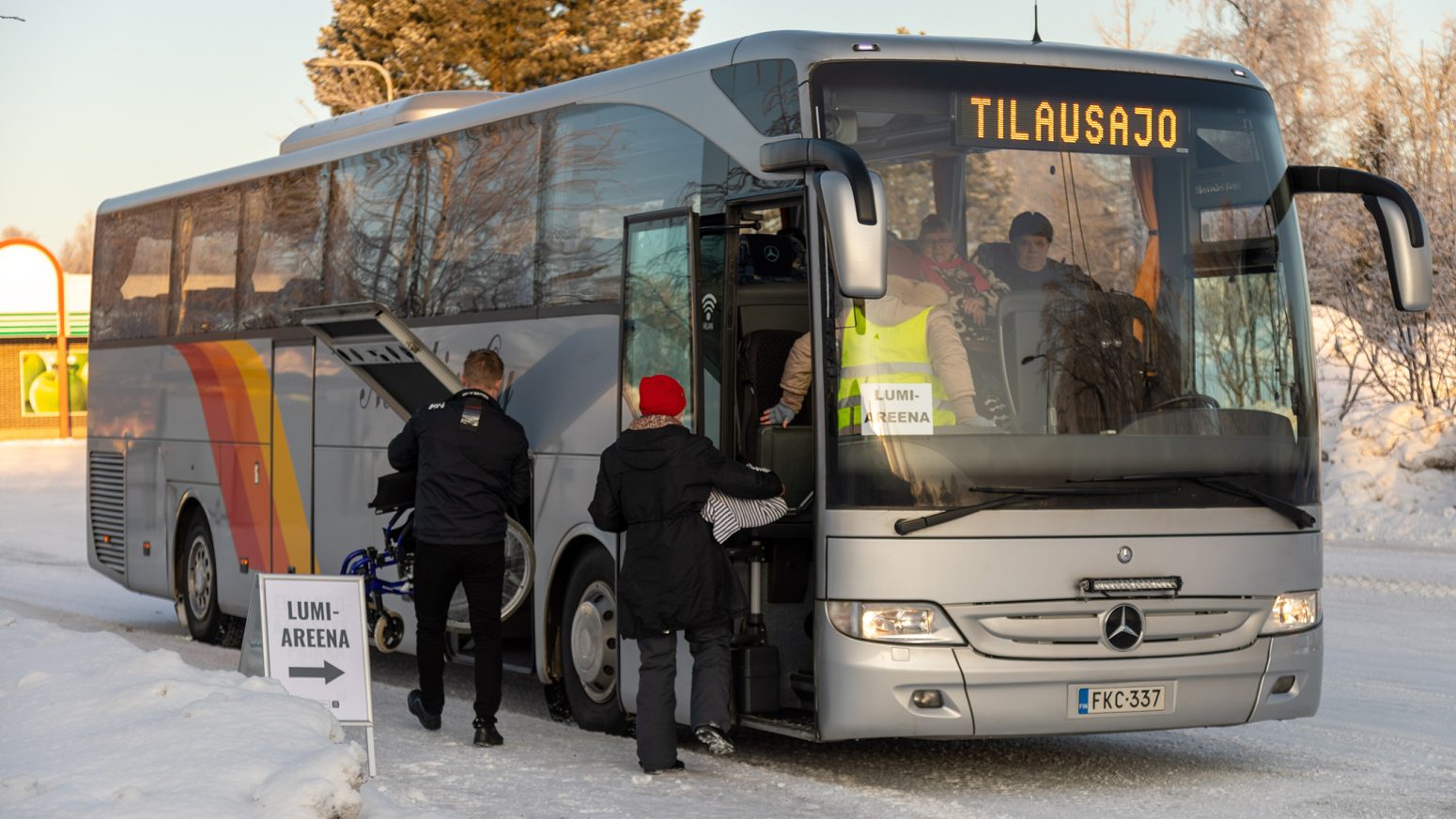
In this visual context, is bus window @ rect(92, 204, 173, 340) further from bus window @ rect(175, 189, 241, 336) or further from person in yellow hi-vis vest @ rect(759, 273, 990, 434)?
person in yellow hi-vis vest @ rect(759, 273, 990, 434)

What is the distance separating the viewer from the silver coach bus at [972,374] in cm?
873

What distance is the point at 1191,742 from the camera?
1048 cm

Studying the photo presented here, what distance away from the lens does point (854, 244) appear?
26.5 feet

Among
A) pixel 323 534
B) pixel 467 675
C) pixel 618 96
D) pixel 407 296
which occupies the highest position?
pixel 618 96

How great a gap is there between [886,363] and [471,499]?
2.67m

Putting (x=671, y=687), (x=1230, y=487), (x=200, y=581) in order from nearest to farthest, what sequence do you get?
(x=1230, y=487) < (x=671, y=687) < (x=200, y=581)

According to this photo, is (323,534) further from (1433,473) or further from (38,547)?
(1433,473)

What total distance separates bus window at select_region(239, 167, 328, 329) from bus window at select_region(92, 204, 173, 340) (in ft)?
5.78

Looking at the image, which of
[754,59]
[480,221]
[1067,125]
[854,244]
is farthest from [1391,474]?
[854,244]

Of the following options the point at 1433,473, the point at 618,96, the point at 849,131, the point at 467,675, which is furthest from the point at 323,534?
the point at 1433,473

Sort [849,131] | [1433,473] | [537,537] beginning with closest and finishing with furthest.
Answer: [849,131], [537,537], [1433,473]

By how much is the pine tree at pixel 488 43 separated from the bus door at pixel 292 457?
1308 inches

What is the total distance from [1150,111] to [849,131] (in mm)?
1472

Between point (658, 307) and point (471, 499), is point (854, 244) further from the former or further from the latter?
point (471, 499)
